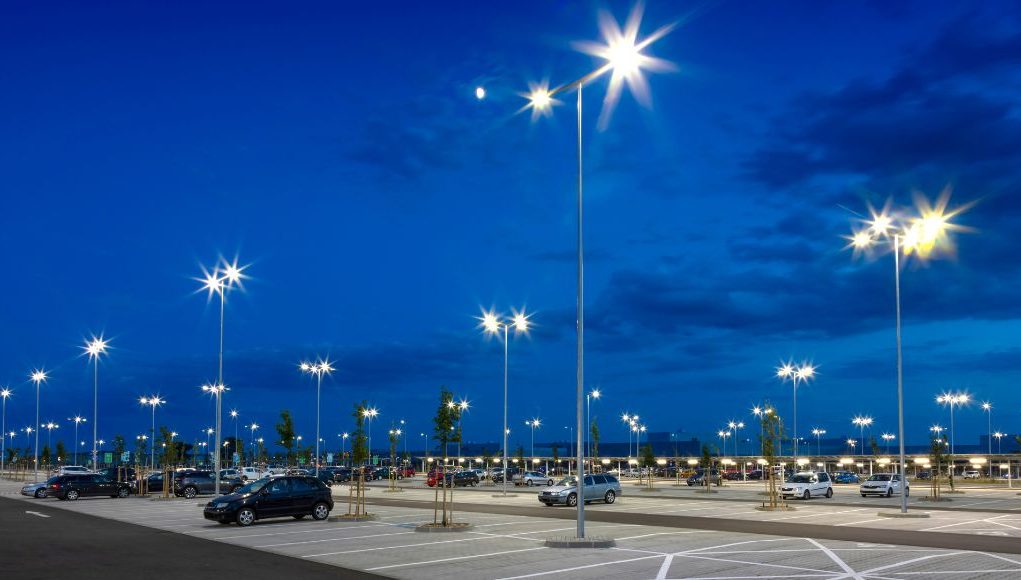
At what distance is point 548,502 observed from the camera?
4372cm

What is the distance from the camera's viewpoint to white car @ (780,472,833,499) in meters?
49.5

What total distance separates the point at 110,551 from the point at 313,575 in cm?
743

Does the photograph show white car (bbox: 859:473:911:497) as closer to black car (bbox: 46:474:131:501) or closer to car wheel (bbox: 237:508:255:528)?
car wheel (bbox: 237:508:255:528)

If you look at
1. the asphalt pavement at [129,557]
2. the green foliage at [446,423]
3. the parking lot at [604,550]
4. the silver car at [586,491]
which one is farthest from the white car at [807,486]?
the asphalt pavement at [129,557]

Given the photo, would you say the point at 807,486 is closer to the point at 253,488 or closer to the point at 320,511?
the point at 320,511

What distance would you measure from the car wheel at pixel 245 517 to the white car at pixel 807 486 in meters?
30.1

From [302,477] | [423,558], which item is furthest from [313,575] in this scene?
[302,477]

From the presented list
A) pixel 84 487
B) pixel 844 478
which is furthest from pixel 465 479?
pixel 844 478

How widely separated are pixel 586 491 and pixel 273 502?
679 inches

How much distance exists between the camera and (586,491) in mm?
42906

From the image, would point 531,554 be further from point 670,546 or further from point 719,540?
point 719,540

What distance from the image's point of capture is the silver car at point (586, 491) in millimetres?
43250

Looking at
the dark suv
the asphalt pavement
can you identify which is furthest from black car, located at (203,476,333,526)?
the dark suv

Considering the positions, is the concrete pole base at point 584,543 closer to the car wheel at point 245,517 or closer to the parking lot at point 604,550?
the parking lot at point 604,550
